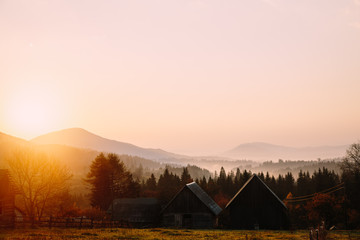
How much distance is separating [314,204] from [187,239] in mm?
36754

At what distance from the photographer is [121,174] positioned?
77312 mm

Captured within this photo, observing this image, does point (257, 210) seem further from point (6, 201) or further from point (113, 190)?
point (113, 190)

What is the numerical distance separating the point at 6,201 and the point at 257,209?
3405 cm

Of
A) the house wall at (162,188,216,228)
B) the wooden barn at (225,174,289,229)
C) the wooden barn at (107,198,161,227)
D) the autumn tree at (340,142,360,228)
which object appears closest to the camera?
the wooden barn at (225,174,289,229)

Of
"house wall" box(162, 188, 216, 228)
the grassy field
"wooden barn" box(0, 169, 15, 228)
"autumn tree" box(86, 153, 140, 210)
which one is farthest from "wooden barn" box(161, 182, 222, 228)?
"autumn tree" box(86, 153, 140, 210)

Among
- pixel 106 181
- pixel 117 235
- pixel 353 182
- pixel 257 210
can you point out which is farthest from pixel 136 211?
pixel 353 182

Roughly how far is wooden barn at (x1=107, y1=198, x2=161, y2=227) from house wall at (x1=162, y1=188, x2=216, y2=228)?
8711 mm

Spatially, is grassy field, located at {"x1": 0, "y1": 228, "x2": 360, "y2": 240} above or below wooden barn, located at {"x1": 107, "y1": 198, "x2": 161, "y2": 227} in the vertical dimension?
above

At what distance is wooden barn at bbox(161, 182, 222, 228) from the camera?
50469 mm

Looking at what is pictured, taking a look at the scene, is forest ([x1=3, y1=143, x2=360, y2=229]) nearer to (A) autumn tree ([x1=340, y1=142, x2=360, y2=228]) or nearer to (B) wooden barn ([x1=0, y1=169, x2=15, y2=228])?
(A) autumn tree ([x1=340, y1=142, x2=360, y2=228])

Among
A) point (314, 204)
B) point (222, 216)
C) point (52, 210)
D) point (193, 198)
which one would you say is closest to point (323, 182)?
point (314, 204)

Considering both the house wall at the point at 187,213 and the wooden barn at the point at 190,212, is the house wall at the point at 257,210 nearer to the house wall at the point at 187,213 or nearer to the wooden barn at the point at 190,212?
the wooden barn at the point at 190,212

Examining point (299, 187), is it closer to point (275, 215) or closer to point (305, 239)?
point (275, 215)

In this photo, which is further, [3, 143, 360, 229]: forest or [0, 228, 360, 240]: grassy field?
[3, 143, 360, 229]: forest
